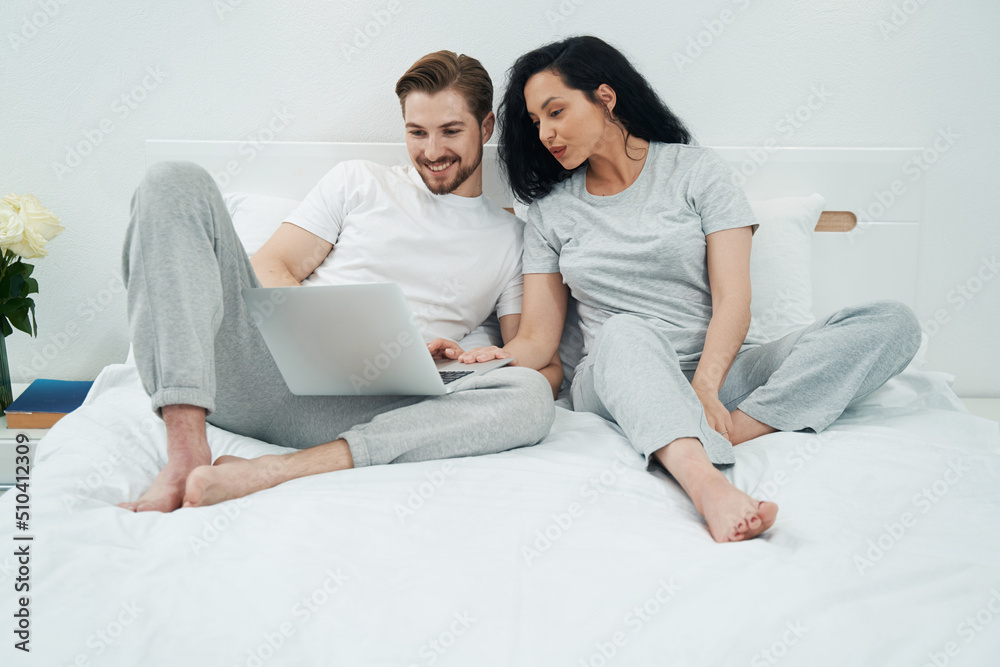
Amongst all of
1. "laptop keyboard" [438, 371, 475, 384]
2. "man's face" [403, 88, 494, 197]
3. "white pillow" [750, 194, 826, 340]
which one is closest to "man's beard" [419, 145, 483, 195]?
"man's face" [403, 88, 494, 197]

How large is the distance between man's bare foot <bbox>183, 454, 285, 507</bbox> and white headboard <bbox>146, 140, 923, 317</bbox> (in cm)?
104

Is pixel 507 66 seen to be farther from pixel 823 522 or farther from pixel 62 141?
pixel 823 522

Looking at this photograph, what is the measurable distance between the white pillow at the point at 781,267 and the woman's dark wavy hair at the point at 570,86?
30 centimetres

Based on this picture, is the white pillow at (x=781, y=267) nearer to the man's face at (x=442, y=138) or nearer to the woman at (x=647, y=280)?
the woman at (x=647, y=280)

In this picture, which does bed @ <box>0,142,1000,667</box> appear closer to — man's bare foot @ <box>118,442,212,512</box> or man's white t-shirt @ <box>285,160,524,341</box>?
man's bare foot @ <box>118,442,212,512</box>

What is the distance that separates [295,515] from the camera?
0.83m

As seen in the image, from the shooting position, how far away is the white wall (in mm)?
1796

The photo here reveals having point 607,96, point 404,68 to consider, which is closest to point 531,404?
point 607,96

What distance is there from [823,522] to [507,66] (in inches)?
55.6

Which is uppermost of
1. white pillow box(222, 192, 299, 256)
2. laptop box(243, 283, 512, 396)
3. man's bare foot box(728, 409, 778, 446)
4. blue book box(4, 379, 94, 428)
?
white pillow box(222, 192, 299, 256)

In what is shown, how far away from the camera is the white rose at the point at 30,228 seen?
1602 mm

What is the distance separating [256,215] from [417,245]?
1.46 ft

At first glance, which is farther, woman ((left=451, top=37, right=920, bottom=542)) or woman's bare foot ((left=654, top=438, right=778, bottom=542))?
woman ((left=451, top=37, right=920, bottom=542))

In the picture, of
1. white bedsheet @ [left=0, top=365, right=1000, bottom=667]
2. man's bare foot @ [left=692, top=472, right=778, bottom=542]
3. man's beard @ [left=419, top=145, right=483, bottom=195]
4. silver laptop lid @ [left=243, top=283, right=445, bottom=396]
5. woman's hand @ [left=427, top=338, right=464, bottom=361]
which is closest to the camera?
white bedsheet @ [left=0, top=365, right=1000, bottom=667]
